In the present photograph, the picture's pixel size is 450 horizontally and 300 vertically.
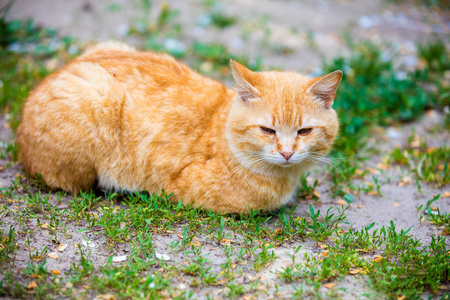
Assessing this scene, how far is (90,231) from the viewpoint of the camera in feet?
11.0

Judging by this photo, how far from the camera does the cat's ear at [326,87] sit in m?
Answer: 3.24

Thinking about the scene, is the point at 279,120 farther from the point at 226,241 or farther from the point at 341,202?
the point at 341,202

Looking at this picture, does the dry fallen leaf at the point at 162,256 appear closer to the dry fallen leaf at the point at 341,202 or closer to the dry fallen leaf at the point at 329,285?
the dry fallen leaf at the point at 329,285

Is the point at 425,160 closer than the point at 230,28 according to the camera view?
Yes

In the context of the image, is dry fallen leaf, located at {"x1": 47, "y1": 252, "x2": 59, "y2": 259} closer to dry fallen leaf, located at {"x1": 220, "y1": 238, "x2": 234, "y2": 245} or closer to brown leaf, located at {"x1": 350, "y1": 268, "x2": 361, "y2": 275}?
dry fallen leaf, located at {"x1": 220, "y1": 238, "x2": 234, "y2": 245}

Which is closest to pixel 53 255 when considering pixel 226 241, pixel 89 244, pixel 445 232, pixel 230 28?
pixel 89 244

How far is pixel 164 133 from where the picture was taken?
12.1 ft

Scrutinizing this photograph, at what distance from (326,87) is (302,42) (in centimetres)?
437

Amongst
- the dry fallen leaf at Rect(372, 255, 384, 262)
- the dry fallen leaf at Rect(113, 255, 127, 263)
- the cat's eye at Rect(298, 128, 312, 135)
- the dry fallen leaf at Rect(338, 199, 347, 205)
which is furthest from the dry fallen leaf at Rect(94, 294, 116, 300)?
the dry fallen leaf at Rect(338, 199, 347, 205)

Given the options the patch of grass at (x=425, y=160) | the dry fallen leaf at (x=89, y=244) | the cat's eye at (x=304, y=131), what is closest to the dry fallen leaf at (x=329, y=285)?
the cat's eye at (x=304, y=131)

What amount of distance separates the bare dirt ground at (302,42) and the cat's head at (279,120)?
78 cm

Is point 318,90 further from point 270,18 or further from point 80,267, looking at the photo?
point 270,18

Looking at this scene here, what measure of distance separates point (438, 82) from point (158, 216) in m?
4.84

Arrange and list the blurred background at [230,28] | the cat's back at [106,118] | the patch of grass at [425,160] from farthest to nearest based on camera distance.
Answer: the blurred background at [230,28] → the patch of grass at [425,160] → the cat's back at [106,118]
